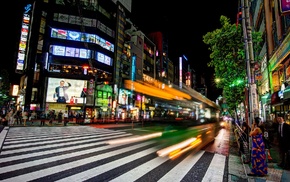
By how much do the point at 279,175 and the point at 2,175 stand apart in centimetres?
846

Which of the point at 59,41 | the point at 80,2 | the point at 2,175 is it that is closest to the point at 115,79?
the point at 59,41

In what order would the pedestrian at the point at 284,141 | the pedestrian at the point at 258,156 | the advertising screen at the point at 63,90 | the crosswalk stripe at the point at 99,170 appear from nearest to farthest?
1. the crosswalk stripe at the point at 99,170
2. the pedestrian at the point at 258,156
3. the pedestrian at the point at 284,141
4. the advertising screen at the point at 63,90

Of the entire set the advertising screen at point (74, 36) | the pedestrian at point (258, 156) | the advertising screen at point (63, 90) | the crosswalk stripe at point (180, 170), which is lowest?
the crosswalk stripe at point (180, 170)

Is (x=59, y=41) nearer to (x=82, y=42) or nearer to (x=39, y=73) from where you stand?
(x=82, y=42)

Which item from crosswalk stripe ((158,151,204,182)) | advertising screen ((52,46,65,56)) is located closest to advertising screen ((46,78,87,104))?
advertising screen ((52,46,65,56))

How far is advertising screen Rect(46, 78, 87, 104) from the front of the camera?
124ft

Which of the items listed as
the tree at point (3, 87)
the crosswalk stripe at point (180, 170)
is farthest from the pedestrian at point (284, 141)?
the tree at point (3, 87)

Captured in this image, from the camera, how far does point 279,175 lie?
18.4ft

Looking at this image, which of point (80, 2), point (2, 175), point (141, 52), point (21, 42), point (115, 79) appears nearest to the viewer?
point (2, 175)

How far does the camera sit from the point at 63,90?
3847cm

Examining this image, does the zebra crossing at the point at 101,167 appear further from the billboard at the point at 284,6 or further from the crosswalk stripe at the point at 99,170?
the billboard at the point at 284,6

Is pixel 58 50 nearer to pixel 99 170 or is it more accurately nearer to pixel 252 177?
pixel 99 170

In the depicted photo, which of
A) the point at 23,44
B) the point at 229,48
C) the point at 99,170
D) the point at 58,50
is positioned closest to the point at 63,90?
the point at 58,50

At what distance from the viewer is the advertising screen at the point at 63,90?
1482 inches
